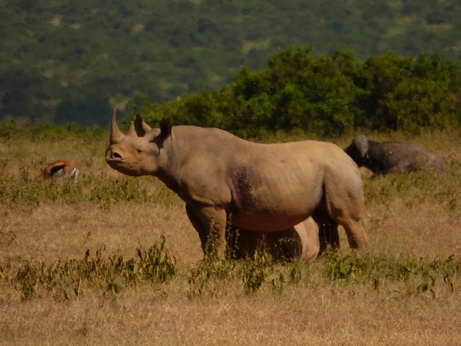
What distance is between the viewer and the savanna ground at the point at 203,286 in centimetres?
808

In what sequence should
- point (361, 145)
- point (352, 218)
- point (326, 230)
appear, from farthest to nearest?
point (361, 145), point (326, 230), point (352, 218)

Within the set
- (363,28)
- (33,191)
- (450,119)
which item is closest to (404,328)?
(33,191)

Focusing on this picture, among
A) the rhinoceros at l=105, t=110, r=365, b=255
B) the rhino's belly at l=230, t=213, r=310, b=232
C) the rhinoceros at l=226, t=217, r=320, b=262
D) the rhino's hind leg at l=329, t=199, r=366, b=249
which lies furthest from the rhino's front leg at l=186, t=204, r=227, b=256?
the rhino's hind leg at l=329, t=199, r=366, b=249

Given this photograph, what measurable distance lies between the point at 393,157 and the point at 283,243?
812cm

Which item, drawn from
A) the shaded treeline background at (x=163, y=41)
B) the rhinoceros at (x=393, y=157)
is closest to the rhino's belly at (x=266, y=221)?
the rhinoceros at (x=393, y=157)

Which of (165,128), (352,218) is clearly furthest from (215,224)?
(352,218)

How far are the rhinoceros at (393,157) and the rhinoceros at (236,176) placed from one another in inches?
297

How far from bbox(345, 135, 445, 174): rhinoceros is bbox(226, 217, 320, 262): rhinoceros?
23.7 feet

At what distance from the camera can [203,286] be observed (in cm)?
963

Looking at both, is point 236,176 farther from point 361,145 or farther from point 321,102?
point 321,102

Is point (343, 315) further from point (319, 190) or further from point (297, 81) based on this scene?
point (297, 81)

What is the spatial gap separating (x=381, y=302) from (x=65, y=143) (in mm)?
15060

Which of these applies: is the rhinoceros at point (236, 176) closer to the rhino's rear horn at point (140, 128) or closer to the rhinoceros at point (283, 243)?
the rhino's rear horn at point (140, 128)

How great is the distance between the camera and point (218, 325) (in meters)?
8.26
